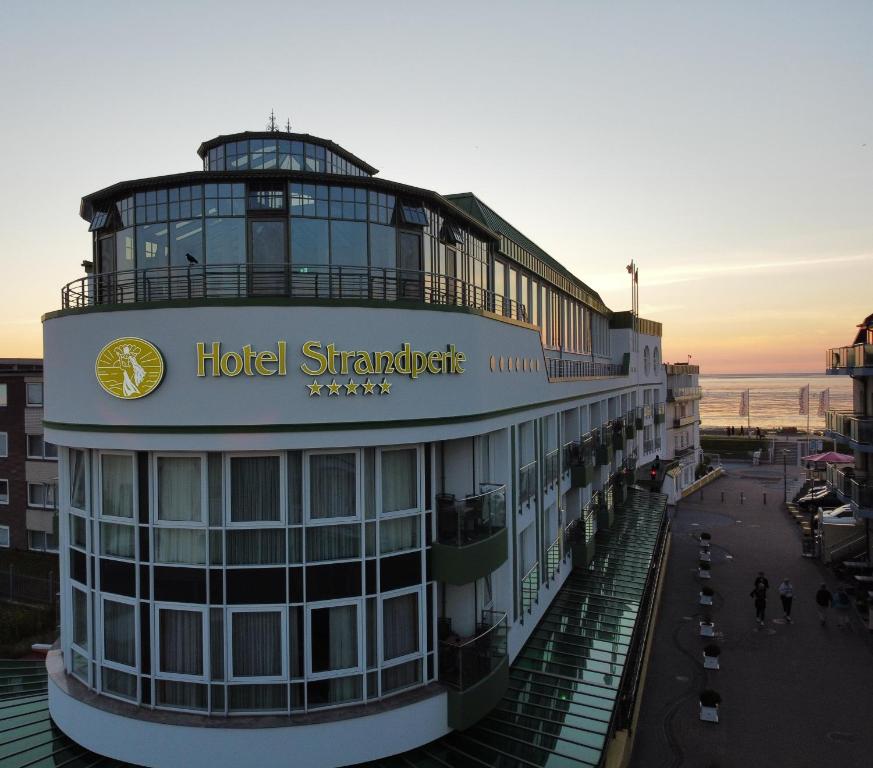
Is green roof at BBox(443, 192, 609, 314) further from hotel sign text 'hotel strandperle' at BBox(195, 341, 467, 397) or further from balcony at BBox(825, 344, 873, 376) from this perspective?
balcony at BBox(825, 344, 873, 376)

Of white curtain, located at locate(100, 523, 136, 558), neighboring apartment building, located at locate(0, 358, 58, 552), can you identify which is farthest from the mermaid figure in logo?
neighboring apartment building, located at locate(0, 358, 58, 552)

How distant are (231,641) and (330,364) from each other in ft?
16.6

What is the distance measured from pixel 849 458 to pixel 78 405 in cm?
3698

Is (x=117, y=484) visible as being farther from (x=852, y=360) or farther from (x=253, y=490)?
(x=852, y=360)

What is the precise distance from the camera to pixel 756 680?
22078mm

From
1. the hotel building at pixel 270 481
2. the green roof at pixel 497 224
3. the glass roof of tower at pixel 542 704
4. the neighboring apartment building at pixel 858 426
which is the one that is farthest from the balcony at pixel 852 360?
the hotel building at pixel 270 481

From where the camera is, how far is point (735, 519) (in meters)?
49.8

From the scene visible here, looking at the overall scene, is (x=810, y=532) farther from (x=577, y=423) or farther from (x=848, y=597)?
(x=577, y=423)

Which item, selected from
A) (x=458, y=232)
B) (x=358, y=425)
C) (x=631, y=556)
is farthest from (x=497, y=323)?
(x=631, y=556)

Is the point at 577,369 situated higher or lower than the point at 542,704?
higher

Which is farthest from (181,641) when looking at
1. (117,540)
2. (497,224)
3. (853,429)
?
(853,429)

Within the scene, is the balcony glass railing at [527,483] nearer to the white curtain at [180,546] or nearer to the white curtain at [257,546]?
the white curtain at [257,546]

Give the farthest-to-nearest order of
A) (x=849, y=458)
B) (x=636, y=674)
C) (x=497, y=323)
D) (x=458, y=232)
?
(x=849, y=458)
(x=636, y=674)
(x=458, y=232)
(x=497, y=323)

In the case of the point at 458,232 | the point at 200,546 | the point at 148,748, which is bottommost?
the point at 148,748
